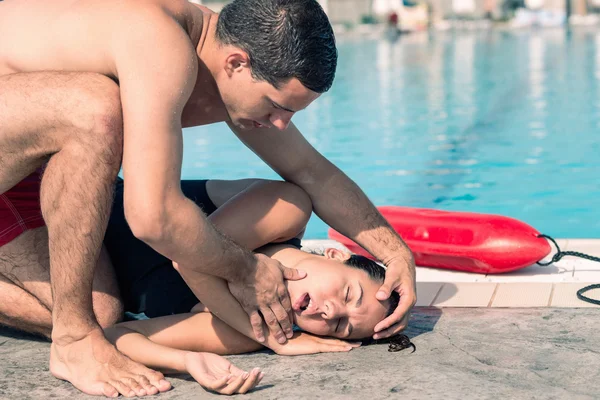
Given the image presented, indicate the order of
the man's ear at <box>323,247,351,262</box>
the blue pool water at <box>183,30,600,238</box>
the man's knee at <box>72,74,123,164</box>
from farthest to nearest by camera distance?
the blue pool water at <box>183,30,600,238</box>
the man's ear at <box>323,247,351,262</box>
the man's knee at <box>72,74,123,164</box>

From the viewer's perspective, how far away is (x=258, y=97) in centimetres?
304

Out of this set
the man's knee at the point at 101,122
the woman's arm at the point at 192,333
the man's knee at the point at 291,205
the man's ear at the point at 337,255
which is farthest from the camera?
the man's knee at the point at 291,205

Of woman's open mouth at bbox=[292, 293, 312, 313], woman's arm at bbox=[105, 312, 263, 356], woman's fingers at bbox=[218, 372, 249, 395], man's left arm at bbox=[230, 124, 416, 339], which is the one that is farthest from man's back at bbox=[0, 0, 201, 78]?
woman's fingers at bbox=[218, 372, 249, 395]

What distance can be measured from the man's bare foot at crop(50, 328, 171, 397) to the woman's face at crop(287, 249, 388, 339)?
→ 0.56 meters

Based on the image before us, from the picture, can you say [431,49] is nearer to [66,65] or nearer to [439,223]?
[439,223]

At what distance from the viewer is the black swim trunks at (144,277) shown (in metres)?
3.50

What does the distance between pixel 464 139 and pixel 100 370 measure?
7.79 m

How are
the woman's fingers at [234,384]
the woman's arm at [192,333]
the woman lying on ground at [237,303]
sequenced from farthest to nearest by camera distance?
the woman's arm at [192,333] → the woman lying on ground at [237,303] → the woman's fingers at [234,384]

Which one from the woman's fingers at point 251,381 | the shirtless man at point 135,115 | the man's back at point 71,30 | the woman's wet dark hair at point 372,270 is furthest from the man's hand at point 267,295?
the man's back at point 71,30

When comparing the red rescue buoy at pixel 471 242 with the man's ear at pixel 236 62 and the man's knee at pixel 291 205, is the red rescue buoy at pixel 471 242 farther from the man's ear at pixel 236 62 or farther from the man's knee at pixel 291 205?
the man's ear at pixel 236 62

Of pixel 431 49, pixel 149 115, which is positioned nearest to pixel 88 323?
pixel 149 115

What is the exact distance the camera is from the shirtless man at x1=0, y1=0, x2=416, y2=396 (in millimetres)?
2805

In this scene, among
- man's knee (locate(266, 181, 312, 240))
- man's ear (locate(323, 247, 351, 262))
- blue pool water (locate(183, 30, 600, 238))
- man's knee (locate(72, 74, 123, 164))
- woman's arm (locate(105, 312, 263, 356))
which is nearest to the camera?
man's knee (locate(72, 74, 123, 164))

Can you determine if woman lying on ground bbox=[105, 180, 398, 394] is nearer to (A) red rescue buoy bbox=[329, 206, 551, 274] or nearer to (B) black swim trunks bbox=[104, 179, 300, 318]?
(B) black swim trunks bbox=[104, 179, 300, 318]
